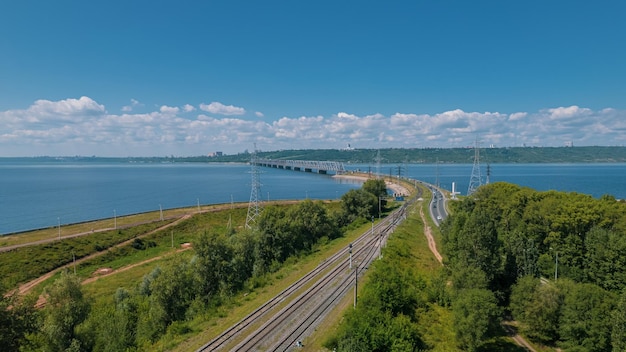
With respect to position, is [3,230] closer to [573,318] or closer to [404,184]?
[573,318]

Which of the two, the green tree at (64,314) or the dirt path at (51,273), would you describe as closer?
the green tree at (64,314)

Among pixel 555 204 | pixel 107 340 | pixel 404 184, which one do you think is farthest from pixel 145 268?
pixel 404 184

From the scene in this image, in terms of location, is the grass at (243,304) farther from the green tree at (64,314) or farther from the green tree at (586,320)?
the green tree at (586,320)

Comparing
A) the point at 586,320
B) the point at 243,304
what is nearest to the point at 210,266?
the point at 243,304

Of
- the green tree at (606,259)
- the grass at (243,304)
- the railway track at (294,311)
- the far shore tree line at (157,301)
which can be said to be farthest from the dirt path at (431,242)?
the far shore tree line at (157,301)

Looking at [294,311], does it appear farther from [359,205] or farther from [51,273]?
[359,205]
